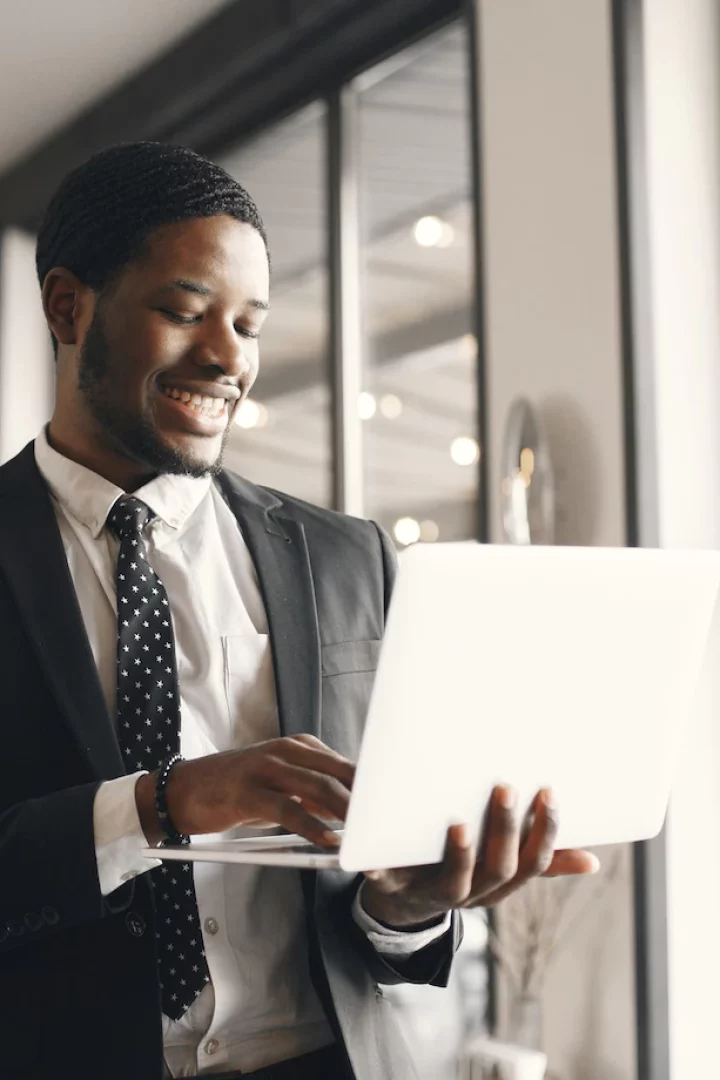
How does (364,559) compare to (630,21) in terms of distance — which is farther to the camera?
(630,21)

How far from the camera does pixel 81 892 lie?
1.06 meters

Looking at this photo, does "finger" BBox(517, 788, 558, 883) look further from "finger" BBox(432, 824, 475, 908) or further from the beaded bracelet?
the beaded bracelet

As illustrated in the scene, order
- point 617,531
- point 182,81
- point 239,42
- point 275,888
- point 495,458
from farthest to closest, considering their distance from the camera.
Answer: point 182,81 → point 239,42 → point 495,458 → point 617,531 → point 275,888

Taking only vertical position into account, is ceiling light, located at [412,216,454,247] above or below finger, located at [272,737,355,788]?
above

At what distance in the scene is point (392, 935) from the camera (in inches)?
46.7

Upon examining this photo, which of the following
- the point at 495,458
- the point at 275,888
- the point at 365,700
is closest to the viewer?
the point at 275,888

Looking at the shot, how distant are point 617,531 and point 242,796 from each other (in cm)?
166

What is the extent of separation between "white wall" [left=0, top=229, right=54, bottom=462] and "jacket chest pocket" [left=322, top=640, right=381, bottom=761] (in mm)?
4337

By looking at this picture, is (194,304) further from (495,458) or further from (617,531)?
(495,458)

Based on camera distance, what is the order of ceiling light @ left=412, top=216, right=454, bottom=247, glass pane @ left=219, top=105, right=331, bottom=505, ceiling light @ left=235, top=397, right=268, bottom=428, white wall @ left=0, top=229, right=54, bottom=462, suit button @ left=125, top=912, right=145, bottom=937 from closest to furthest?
suit button @ left=125, top=912, right=145, bottom=937
ceiling light @ left=412, top=216, right=454, bottom=247
glass pane @ left=219, top=105, right=331, bottom=505
ceiling light @ left=235, top=397, right=268, bottom=428
white wall @ left=0, top=229, right=54, bottom=462

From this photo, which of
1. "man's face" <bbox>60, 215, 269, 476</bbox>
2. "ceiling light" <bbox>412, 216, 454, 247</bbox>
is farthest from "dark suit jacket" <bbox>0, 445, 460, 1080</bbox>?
"ceiling light" <bbox>412, 216, 454, 247</bbox>

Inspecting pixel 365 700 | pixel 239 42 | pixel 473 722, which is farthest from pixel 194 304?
pixel 239 42

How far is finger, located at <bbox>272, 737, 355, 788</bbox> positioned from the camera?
3.14 feet

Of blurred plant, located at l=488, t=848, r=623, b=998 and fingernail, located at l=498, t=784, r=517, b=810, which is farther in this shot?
blurred plant, located at l=488, t=848, r=623, b=998
